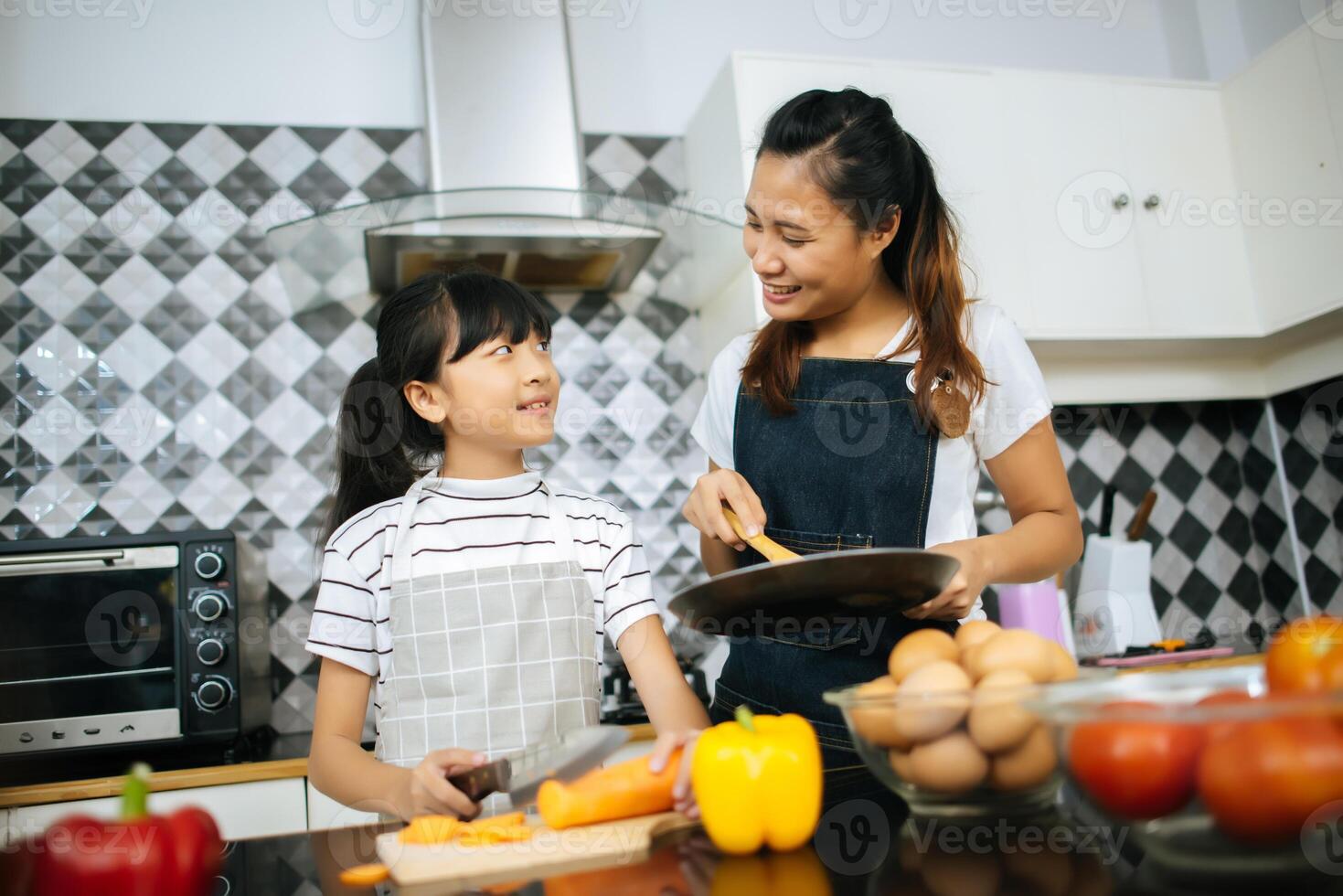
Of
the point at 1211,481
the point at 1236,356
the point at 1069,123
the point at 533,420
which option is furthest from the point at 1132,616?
the point at 533,420

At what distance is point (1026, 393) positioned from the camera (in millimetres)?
1135

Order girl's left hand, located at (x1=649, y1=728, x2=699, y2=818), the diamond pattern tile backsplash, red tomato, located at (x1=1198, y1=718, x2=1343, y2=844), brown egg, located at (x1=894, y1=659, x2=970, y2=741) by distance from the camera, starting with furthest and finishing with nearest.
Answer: the diamond pattern tile backsplash
girl's left hand, located at (x1=649, y1=728, x2=699, y2=818)
brown egg, located at (x1=894, y1=659, x2=970, y2=741)
red tomato, located at (x1=1198, y1=718, x2=1343, y2=844)

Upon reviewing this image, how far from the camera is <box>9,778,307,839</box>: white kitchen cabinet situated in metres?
1.56

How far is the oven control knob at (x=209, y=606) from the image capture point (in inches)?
67.4

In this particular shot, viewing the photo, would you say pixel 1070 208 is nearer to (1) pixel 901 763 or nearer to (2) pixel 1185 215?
(2) pixel 1185 215

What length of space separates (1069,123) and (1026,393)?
1363 millimetres

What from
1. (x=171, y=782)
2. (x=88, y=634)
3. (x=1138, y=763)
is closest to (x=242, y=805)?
(x=171, y=782)

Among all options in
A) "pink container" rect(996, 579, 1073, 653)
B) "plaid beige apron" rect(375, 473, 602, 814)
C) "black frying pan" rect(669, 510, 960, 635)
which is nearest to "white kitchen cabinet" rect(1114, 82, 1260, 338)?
"pink container" rect(996, 579, 1073, 653)

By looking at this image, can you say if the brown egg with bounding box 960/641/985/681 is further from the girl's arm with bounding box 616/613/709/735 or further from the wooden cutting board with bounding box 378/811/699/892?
the girl's arm with bounding box 616/613/709/735

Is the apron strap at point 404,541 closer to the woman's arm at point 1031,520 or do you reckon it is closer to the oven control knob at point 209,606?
the woman's arm at point 1031,520

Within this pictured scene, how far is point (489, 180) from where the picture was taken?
197cm

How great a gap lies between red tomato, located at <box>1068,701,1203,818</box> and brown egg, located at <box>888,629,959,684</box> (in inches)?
4.8

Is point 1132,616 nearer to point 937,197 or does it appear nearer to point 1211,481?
point 1211,481

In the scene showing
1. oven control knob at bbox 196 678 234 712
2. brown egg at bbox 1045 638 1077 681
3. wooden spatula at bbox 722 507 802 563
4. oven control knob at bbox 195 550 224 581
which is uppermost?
oven control knob at bbox 195 550 224 581
